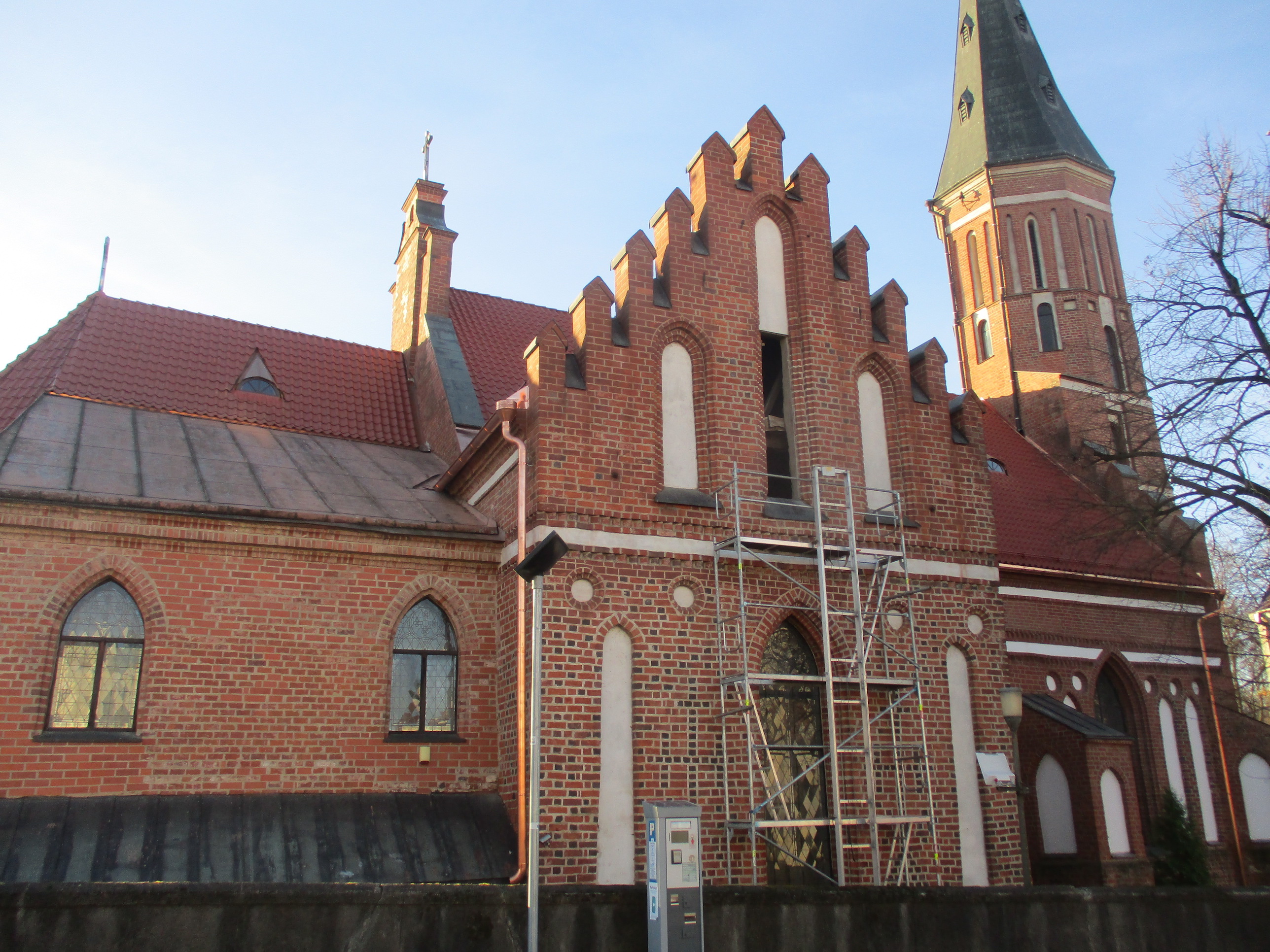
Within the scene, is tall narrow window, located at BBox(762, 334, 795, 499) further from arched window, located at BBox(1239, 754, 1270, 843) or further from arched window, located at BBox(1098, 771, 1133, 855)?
arched window, located at BBox(1239, 754, 1270, 843)

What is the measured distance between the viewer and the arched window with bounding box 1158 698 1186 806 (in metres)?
19.6

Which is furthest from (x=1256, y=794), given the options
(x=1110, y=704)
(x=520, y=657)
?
(x=520, y=657)

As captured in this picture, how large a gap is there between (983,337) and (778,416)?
15.4m

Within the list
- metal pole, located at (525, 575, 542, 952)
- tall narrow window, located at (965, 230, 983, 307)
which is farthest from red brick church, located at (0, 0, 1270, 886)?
tall narrow window, located at (965, 230, 983, 307)

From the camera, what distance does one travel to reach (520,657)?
1227cm

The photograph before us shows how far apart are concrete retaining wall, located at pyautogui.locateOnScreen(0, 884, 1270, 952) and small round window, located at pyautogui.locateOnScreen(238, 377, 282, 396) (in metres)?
11.1

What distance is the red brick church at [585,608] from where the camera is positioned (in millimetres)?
11281

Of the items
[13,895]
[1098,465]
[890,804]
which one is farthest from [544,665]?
[1098,465]

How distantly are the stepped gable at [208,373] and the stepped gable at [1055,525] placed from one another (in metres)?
10.8

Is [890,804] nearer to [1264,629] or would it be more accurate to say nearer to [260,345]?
[1264,629]

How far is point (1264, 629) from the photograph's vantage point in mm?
18734

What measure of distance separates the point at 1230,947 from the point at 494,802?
785cm

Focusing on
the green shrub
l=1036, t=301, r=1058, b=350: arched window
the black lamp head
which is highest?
l=1036, t=301, r=1058, b=350: arched window

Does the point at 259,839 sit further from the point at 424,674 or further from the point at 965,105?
the point at 965,105
